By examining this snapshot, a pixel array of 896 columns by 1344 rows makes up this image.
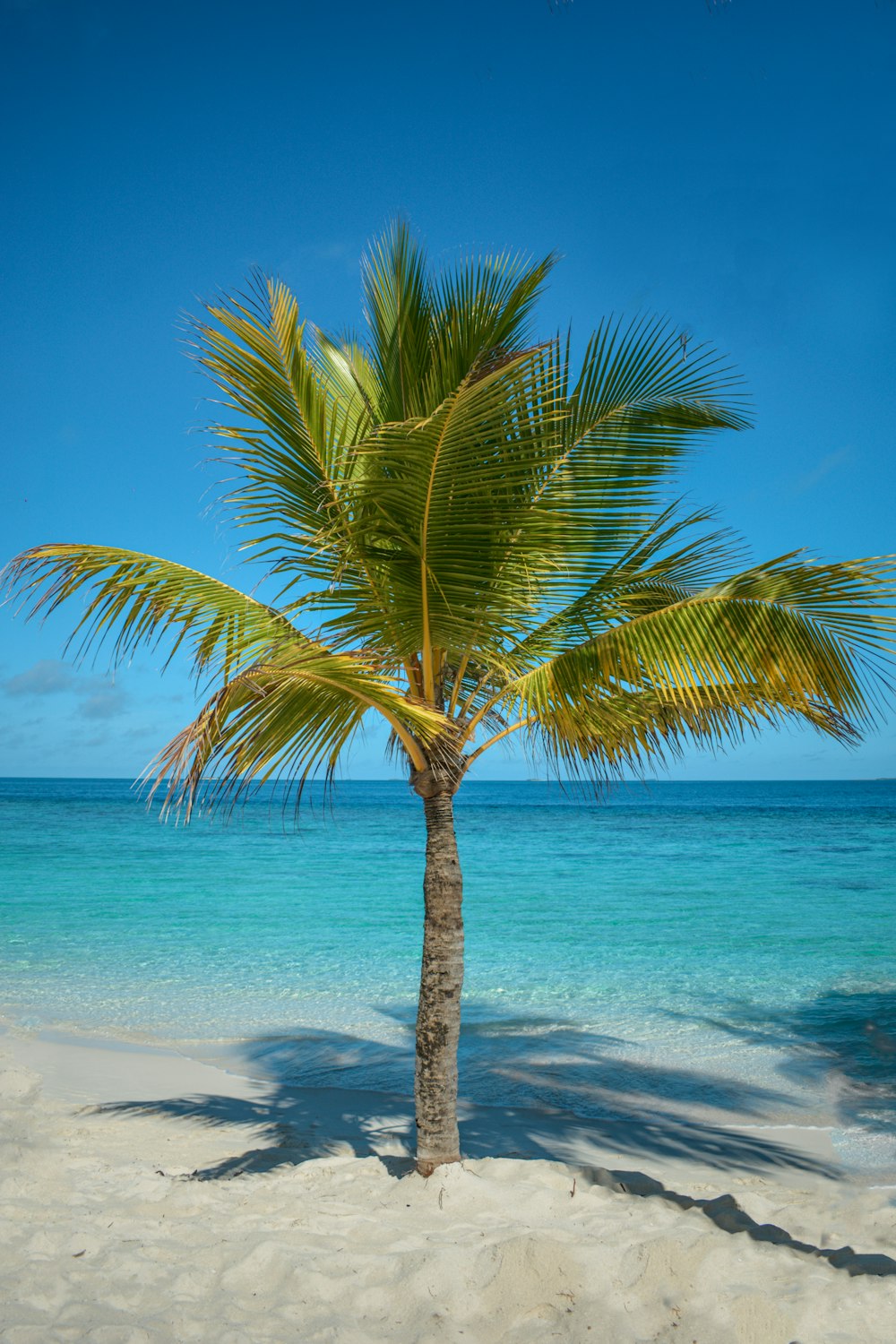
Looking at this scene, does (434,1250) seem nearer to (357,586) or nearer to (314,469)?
(357,586)

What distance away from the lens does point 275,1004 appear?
1035 centimetres

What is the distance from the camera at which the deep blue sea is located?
7832 millimetres

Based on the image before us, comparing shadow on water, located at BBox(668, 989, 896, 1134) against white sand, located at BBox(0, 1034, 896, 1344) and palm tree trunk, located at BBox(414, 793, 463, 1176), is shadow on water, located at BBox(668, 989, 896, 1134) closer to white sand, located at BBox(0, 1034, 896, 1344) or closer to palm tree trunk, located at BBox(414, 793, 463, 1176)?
white sand, located at BBox(0, 1034, 896, 1344)

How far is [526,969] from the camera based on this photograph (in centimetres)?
1240

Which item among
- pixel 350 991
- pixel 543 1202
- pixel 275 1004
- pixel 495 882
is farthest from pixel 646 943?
pixel 543 1202

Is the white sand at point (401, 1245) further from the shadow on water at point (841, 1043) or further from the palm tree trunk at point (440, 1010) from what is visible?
the shadow on water at point (841, 1043)

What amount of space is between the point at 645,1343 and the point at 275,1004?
784 centimetres

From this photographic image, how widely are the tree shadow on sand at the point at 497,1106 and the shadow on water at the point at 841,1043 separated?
587mm

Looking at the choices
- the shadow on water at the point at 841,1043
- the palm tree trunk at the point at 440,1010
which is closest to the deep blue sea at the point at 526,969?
the shadow on water at the point at 841,1043

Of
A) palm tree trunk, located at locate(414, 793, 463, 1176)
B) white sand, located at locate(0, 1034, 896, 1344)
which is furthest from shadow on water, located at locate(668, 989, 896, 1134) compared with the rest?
palm tree trunk, located at locate(414, 793, 463, 1176)

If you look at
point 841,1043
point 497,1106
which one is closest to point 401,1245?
point 497,1106

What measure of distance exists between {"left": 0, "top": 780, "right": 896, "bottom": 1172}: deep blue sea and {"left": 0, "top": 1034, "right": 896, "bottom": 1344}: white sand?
1.98m

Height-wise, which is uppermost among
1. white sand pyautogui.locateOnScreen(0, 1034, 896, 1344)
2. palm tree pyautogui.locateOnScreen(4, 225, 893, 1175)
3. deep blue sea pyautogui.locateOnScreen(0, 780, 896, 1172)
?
palm tree pyautogui.locateOnScreen(4, 225, 893, 1175)

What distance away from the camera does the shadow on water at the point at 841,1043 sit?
7.06m
